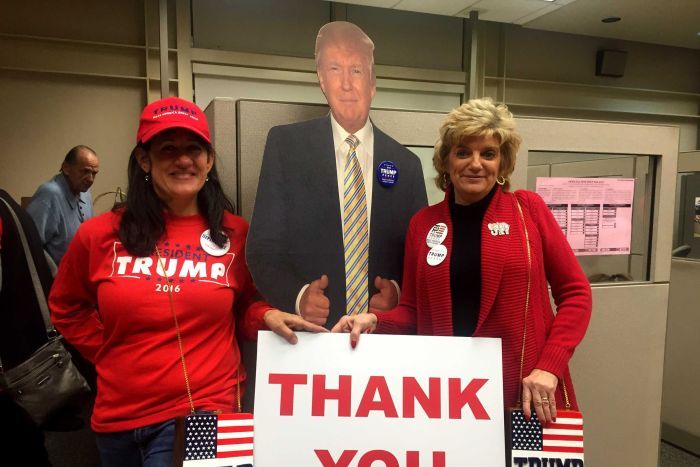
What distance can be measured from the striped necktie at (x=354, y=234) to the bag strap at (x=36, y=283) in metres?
1.01

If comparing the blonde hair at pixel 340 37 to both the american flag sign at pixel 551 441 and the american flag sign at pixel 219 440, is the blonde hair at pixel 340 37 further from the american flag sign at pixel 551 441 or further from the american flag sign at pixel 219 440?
the american flag sign at pixel 551 441

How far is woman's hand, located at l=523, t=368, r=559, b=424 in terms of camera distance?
1.22m

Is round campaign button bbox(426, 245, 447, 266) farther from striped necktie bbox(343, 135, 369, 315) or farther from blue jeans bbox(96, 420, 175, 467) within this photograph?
blue jeans bbox(96, 420, 175, 467)

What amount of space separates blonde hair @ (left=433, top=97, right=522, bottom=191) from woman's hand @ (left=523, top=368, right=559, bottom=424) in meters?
0.55

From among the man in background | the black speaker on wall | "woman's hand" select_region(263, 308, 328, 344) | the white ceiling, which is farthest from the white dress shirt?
the black speaker on wall

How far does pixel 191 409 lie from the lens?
4.07ft

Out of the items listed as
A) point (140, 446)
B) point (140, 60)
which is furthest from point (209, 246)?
point (140, 60)

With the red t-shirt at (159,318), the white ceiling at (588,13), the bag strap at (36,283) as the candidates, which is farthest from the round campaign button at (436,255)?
the white ceiling at (588,13)

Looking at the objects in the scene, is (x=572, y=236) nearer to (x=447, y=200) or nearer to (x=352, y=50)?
(x=447, y=200)

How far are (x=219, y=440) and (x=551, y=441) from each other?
2.69 feet

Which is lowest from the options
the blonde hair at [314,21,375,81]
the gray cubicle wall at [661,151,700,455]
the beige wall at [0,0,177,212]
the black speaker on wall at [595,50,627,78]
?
the gray cubicle wall at [661,151,700,455]

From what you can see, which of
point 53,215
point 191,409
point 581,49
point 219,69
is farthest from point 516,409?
point 581,49

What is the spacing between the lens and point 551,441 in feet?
4.00

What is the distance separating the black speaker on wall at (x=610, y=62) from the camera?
6.19 m
